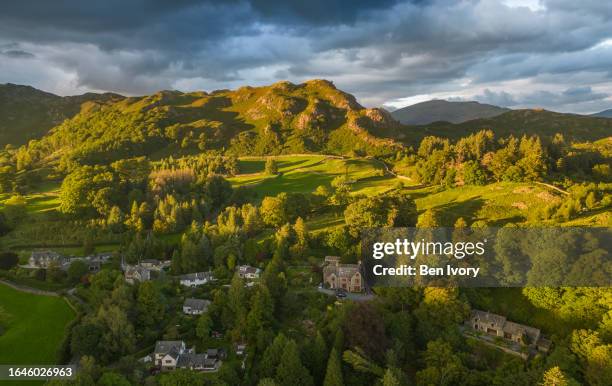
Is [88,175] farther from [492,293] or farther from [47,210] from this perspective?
[492,293]

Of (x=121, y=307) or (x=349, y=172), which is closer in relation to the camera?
(x=121, y=307)

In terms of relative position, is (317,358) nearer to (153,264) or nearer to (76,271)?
(153,264)

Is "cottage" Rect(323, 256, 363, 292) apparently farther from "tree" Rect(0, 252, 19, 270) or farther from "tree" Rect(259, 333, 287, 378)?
"tree" Rect(0, 252, 19, 270)

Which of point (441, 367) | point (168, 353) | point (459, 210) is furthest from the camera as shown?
point (459, 210)

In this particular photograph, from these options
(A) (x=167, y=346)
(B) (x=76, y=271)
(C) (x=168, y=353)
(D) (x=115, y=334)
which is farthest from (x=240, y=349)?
(B) (x=76, y=271)

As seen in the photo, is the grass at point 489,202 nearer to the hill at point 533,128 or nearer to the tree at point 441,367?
the tree at point 441,367

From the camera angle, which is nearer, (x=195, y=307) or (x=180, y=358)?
(x=180, y=358)

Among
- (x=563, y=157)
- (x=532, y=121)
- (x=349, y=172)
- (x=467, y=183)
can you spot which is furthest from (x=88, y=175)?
(x=532, y=121)
